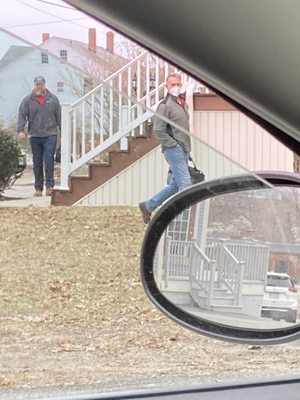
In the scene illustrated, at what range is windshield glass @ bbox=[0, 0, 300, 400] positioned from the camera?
75 centimetres

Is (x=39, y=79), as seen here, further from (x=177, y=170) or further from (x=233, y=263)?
(x=233, y=263)

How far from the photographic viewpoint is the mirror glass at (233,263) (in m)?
1.17

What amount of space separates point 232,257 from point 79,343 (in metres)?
1.17

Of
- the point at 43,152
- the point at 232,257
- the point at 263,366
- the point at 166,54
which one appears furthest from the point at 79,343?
the point at 166,54

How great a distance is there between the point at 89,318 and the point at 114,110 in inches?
60.8

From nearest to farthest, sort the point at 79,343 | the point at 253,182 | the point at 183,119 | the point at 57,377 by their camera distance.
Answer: the point at 183,119
the point at 253,182
the point at 57,377
the point at 79,343

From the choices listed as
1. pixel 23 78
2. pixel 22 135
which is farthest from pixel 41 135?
pixel 23 78

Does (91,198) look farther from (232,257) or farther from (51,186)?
(232,257)

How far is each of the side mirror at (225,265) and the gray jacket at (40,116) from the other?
36cm

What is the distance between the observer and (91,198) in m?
2.02

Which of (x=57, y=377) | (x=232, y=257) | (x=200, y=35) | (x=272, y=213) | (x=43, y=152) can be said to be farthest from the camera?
(x=57, y=377)

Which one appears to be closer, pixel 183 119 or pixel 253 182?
pixel 183 119

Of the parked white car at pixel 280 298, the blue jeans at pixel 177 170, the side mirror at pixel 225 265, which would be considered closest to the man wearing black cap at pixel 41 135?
the blue jeans at pixel 177 170

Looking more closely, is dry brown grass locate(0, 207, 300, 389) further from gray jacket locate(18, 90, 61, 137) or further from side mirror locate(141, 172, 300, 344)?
side mirror locate(141, 172, 300, 344)
